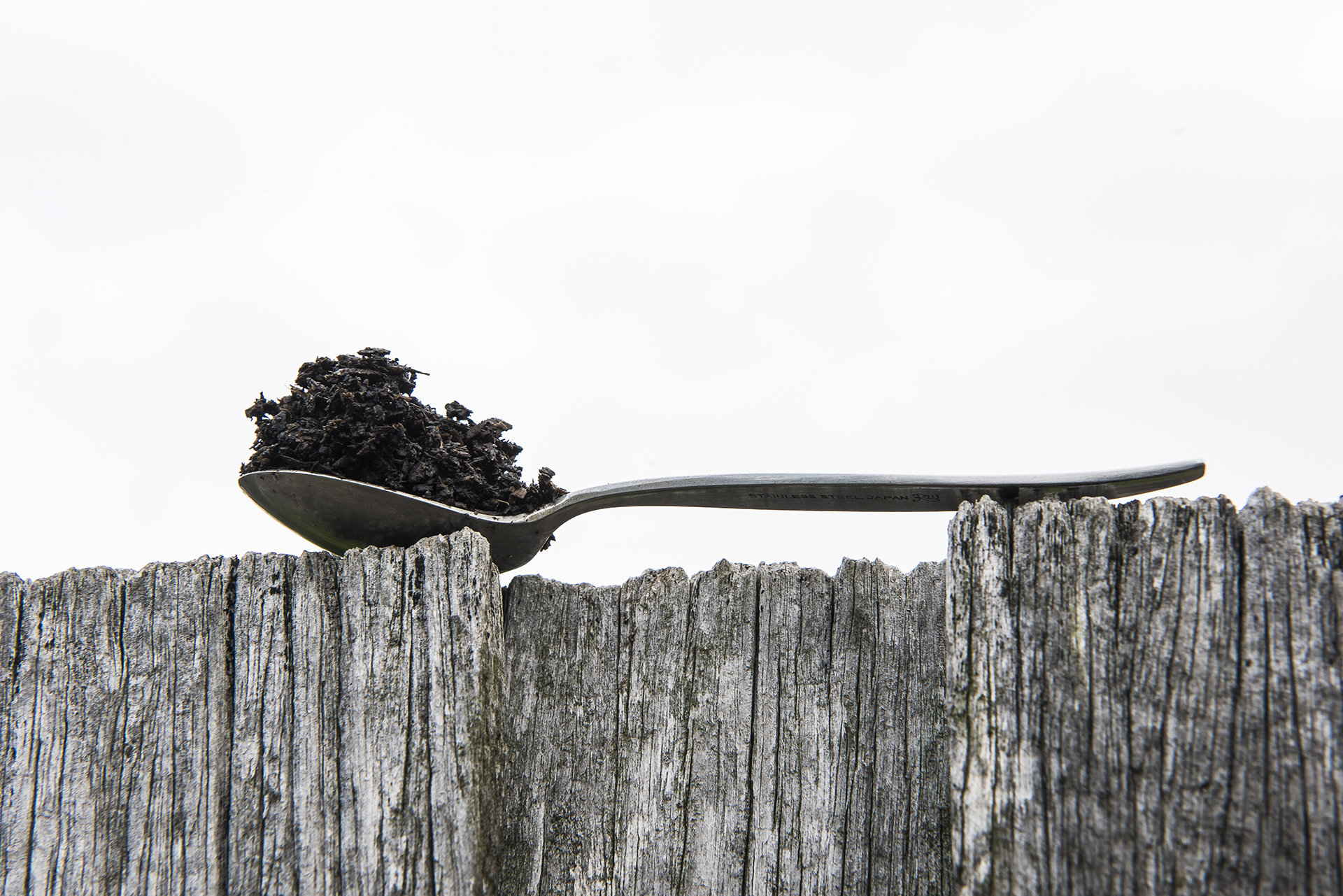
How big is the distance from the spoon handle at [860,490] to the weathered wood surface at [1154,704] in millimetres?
225

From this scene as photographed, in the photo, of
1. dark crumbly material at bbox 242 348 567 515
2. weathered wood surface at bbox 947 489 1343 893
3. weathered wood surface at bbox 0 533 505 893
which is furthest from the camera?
dark crumbly material at bbox 242 348 567 515

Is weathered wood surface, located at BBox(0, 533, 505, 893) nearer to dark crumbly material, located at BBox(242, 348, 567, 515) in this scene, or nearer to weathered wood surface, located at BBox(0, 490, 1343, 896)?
weathered wood surface, located at BBox(0, 490, 1343, 896)

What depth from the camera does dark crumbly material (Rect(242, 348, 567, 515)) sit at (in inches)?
88.4

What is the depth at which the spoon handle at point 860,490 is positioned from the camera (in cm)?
201

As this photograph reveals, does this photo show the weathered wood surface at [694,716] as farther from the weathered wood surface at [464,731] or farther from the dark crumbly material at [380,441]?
the dark crumbly material at [380,441]

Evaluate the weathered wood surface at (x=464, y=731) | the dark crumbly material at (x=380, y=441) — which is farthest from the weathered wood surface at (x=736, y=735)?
the dark crumbly material at (x=380, y=441)

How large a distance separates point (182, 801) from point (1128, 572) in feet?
7.26

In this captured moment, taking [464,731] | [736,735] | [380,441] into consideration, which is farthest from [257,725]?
[736,735]

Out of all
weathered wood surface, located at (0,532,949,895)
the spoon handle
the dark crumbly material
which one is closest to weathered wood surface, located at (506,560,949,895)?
weathered wood surface, located at (0,532,949,895)

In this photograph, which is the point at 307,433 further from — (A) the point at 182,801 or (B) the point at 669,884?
(B) the point at 669,884

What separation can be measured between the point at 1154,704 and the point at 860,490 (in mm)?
756

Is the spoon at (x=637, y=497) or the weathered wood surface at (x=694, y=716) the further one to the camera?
the spoon at (x=637, y=497)

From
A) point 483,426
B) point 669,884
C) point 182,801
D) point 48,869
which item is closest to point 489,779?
point 669,884

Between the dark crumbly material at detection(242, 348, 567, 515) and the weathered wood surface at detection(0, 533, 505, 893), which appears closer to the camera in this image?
the weathered wood surface at detection(0, 533, 505, 893)
